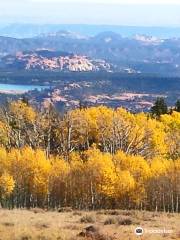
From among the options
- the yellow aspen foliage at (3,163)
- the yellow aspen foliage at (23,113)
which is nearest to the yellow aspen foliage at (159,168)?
the yellow aspen foliage at (3,163)

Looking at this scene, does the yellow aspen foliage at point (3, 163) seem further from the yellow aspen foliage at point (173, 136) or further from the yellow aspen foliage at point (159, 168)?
the yellow aspen foliage at point (173, 136)

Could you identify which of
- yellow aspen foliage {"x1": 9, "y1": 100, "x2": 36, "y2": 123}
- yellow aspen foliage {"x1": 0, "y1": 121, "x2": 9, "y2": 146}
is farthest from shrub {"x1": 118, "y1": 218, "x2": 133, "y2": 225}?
yellow aspen foliage {"x1": 9, "y1": 100, "x2": 36, "y2": 123}

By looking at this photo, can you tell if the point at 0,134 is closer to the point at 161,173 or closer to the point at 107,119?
the point at 107,119

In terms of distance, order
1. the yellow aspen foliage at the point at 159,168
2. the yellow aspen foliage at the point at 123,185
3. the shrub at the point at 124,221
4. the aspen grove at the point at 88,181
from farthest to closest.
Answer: the yellow aspen foliage at the point at 159,168 → the aspen grove at the point at 88,181 → the yellow aspen foliage at the point at 123,185 → the shrub at the point at 124,221

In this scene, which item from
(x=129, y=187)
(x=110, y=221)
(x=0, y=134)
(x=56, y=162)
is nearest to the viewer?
(x=110, y=221)

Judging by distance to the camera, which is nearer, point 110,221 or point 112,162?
point 110,221

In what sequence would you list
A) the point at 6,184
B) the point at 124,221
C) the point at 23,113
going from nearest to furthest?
the point at 124,221 → the point at 6,184 → the point at 23,113

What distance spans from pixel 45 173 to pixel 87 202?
17.8ft

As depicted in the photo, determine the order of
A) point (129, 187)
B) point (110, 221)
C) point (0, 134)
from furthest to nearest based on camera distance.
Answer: point (0, 134)
point (129, 187)
point (110, 221)

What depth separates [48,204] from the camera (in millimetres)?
59938

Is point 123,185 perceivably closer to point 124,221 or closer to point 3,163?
point 3,163

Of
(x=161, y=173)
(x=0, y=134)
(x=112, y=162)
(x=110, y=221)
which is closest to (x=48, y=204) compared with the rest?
(x=112, y=162)

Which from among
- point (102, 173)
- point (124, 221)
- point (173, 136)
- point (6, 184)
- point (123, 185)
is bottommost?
point (6, 184)

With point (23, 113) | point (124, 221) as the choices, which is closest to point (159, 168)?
point (23, 113)
